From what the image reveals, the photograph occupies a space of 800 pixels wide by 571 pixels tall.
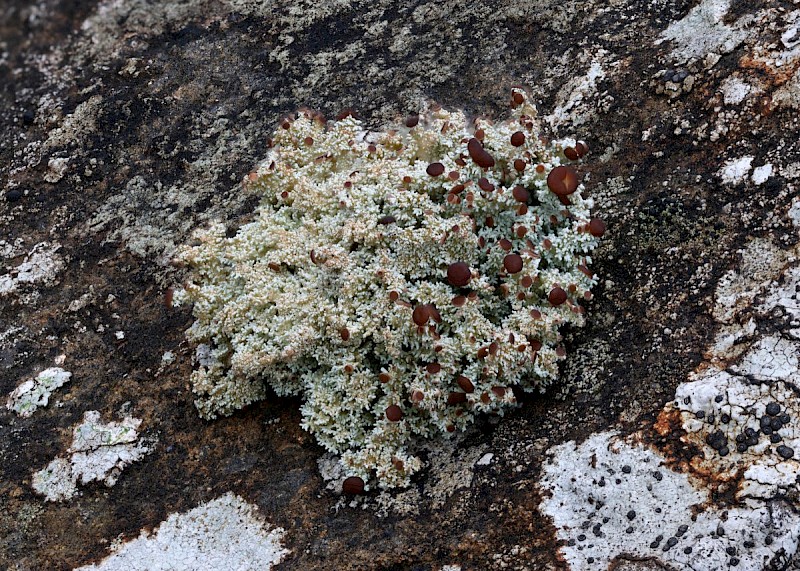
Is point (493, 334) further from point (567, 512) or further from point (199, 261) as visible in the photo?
point (199, 261)

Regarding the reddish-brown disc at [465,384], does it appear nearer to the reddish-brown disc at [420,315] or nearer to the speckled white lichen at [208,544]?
the reddish-brown disc at [420,315]

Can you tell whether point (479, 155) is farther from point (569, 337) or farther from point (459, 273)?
point (569, 337)

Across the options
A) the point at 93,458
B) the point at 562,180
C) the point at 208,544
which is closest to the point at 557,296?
the point at 562,180

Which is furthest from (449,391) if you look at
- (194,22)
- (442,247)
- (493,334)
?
(194,22)

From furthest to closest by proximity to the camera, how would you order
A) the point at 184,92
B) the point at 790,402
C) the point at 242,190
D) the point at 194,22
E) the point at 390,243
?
1. the point at 194,22
2. the point at 184,92
3. the point at 242,190
4. the point at 390,243
5. the point at 790,402

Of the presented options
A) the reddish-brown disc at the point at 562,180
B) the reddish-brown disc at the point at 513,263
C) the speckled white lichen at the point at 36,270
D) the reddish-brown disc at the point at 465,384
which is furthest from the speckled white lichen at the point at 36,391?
the reddish-brown disc at the point at 562,180

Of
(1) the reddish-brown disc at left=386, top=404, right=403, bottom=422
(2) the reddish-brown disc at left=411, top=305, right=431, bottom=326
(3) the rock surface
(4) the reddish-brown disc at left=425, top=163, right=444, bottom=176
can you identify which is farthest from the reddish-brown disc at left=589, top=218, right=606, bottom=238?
(1) the reddish-brown disc at left=386, top=404, right=403, bottom=422
